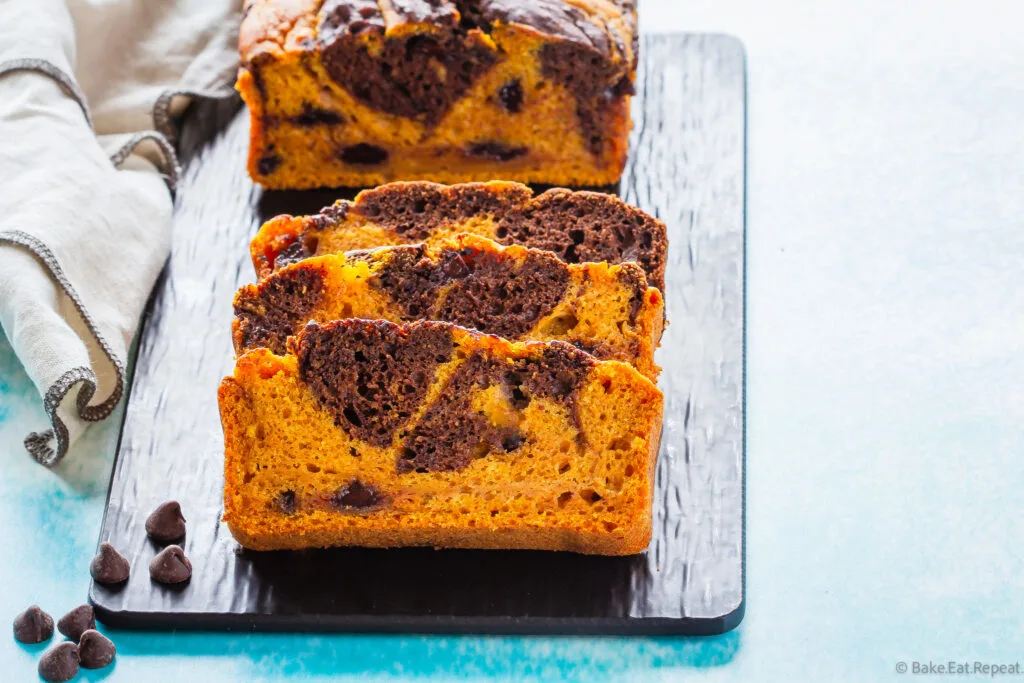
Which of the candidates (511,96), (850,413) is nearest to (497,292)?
(850,413)

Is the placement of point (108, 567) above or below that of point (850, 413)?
below

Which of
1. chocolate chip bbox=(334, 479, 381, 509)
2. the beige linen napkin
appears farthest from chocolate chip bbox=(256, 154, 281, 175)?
chocolate chip bbox=(334, 479, 381, 509)

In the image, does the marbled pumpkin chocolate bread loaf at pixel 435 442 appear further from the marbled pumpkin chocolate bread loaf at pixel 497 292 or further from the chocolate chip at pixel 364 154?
the chocolate chip at pixel 364 154

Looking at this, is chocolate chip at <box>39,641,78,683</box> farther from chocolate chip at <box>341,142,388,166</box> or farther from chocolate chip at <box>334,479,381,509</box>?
chocolate chip at <box>341,142,388,166</box>

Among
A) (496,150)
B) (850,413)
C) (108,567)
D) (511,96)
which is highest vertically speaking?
(511,96)

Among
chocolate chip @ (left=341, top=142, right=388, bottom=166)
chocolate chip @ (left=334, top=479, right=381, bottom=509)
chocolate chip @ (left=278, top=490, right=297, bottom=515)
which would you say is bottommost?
chocolate chip @ (left=278, top=490, right=297, bottom=515)

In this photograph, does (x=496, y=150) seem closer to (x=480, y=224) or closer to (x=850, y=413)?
(x=480, y=224)
